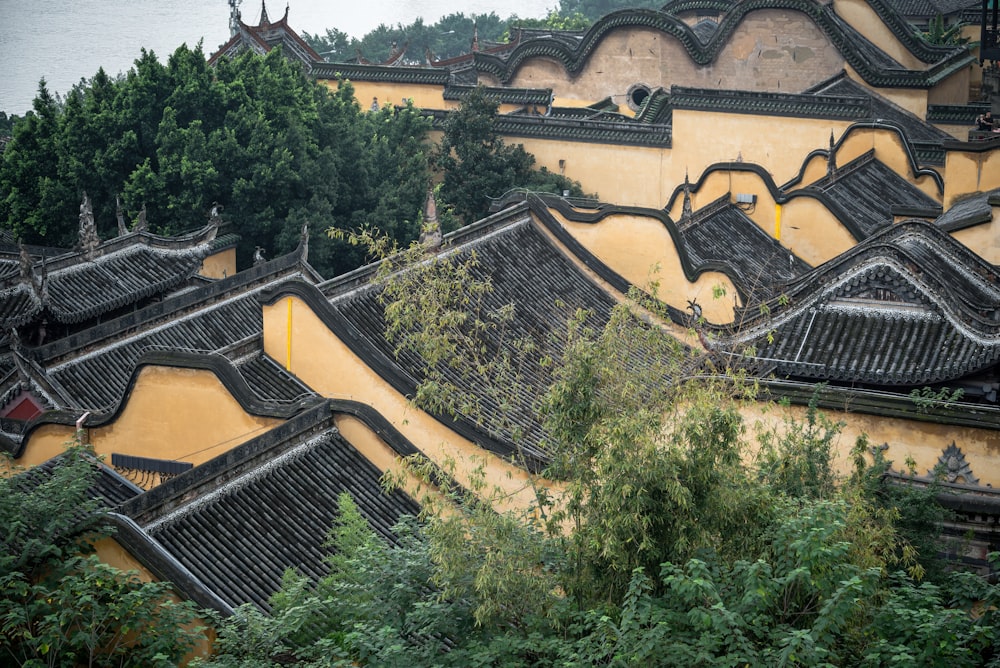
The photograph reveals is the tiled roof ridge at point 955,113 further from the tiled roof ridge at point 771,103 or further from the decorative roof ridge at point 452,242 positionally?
the decorative roof ridge at point 452,242

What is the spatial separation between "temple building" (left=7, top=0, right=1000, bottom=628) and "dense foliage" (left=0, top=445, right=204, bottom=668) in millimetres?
538

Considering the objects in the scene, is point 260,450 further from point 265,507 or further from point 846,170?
point 846,170

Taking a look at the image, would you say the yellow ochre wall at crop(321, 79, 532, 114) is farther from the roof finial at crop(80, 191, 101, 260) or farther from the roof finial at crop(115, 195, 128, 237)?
the roof finial at crop(80, 191, 101, 260)

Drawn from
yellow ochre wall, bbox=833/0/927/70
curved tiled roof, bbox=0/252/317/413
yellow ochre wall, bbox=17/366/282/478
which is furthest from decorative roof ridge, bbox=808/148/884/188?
yellow ochre wall, bbox=17/366/282/478

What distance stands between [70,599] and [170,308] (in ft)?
44.4

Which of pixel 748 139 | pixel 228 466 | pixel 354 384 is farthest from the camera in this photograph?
pixel 748 139

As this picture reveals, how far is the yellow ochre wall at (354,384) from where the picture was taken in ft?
59.6

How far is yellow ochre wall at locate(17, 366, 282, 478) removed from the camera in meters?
18.3

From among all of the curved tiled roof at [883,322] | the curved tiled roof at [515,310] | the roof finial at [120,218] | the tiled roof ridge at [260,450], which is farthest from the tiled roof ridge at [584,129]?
the tiled roof ridge at [260,450]

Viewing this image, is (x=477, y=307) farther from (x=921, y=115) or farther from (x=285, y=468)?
(x=921, y=115)

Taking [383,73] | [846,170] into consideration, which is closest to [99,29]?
[383,73]

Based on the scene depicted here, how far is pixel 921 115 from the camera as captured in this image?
4038cm

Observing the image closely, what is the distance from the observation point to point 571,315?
2375 centimetres

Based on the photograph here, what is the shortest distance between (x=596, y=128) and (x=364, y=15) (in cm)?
9873
